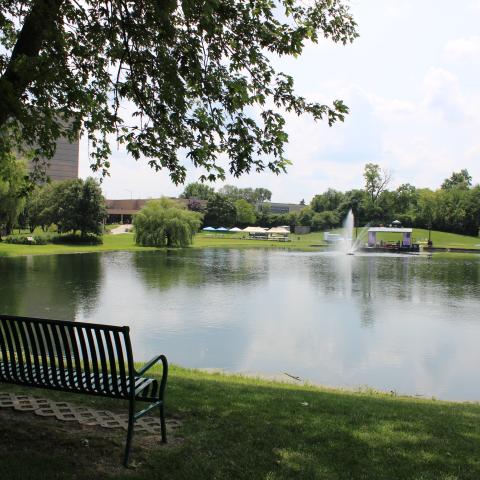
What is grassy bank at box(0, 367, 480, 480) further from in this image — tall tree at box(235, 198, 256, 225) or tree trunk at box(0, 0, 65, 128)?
tall tree at box(235, 198, 256, 225)

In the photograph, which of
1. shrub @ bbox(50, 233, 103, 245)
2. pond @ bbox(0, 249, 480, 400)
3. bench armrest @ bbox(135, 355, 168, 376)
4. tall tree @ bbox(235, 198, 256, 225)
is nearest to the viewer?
bench armrest @ bbox(135, 355, 168, 376)

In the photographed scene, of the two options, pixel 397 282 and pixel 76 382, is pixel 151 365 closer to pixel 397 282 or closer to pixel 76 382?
pixel 76 382

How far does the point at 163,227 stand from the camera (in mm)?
59469

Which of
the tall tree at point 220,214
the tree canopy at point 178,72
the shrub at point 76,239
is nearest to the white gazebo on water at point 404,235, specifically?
the shrub at point 76,239

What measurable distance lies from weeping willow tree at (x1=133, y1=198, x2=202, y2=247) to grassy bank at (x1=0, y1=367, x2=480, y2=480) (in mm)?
53796

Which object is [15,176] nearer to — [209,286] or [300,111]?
[300,111]

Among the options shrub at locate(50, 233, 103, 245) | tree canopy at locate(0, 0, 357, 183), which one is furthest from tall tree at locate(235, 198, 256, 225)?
tree canopy at locate(0, 0, 357, 183)

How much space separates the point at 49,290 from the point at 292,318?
10626 mm

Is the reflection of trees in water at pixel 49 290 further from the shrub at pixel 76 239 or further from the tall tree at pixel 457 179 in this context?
the tall tree at pixel 457 179

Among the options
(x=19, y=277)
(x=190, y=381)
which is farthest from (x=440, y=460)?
(x=19, y=277)

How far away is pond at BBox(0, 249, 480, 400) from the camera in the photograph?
1095 cm

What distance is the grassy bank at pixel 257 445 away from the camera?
3.82 m

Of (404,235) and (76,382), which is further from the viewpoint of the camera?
→ (404,235)

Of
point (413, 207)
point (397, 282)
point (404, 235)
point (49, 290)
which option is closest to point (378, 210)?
point (413, 207)
